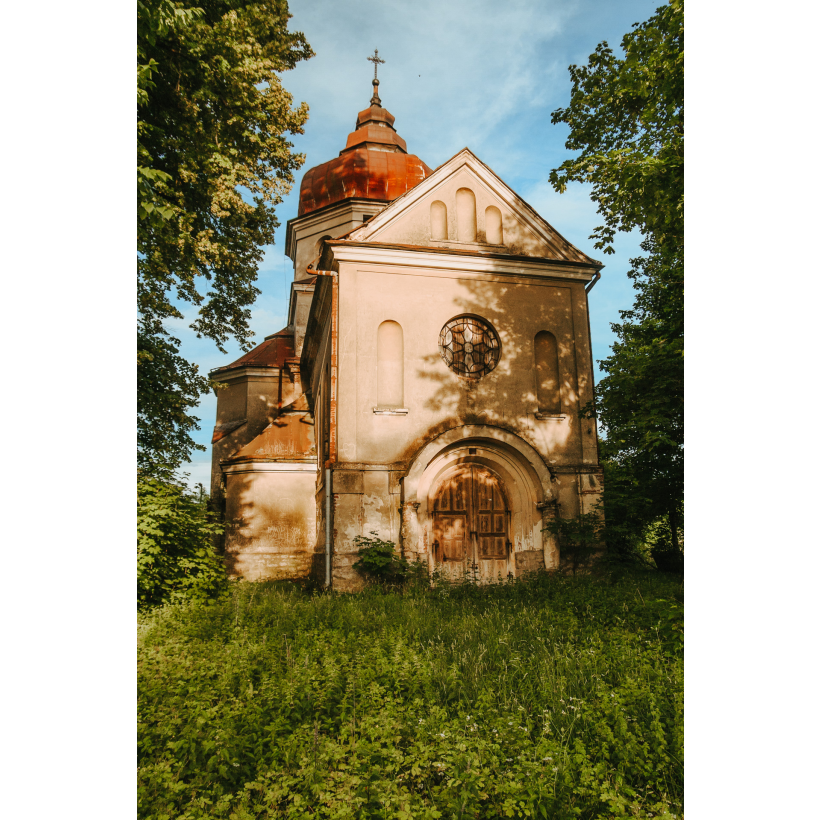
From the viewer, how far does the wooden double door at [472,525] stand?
11734 mm

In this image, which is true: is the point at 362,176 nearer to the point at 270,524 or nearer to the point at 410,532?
the point at 270,524

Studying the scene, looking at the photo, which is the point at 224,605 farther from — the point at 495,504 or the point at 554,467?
the point at 554,467

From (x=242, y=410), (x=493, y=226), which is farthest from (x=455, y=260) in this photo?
(x=242, y=410)

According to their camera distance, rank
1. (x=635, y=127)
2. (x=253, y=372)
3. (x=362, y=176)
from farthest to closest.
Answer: (x=253, y=372)
(x=362, y=176)
(x=635, y=127)

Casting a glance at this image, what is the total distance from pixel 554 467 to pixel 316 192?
1373 cm

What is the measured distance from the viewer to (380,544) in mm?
10789

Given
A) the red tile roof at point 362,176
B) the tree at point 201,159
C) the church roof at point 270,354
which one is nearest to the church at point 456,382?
the tree at point 201,159

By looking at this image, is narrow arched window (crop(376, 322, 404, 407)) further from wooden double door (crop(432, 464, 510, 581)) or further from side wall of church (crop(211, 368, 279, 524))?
side wall of church (crop(211, 368, 279, 524))

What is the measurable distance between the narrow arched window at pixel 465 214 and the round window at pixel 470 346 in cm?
198

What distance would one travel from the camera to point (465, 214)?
13.2 metres

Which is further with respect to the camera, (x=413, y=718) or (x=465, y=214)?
(x=465, y=214)

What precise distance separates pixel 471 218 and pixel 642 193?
16.6 feet

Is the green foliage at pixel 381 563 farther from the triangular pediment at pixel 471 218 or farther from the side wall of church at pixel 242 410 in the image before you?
the side wall of church at pixel 242 410

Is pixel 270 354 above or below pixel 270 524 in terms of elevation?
above
